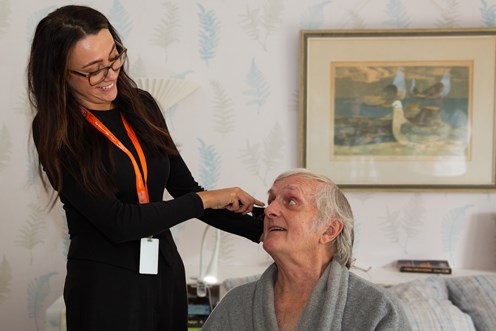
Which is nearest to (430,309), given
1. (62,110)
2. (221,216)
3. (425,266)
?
(425,266)

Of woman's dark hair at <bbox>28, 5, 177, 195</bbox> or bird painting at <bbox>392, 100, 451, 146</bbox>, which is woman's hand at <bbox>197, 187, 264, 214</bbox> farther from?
bird painting at <bbox>392, 100, 451, 146</bbox>

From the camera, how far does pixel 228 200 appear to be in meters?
1.85

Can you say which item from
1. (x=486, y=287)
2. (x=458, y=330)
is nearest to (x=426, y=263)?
(x=486, y=287)

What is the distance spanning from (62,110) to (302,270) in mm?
761

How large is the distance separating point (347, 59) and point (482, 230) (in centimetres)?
99

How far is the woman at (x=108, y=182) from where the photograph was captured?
1687 mm

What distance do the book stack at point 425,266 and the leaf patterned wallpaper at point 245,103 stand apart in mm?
68

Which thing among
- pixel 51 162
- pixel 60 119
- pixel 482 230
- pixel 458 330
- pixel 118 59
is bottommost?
pixel 458 330

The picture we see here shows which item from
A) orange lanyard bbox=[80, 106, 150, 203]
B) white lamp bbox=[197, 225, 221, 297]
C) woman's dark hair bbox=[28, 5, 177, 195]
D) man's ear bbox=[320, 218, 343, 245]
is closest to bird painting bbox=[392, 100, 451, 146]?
white lamp bbox=[197, 225, 221, 297]

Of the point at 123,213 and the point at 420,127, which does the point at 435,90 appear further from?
the point at 123,213

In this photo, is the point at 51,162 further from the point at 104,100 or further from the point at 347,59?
the point at 347,59

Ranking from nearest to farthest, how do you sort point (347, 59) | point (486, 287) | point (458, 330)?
point (458, 330), point (486, 287), point (347, 59)

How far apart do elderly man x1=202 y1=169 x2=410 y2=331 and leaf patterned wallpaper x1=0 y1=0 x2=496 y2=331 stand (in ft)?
3.64

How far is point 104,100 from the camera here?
5.84 ft
